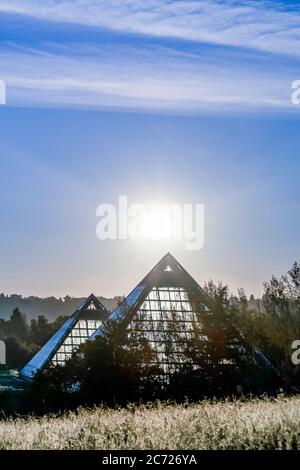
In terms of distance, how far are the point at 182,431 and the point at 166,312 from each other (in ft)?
122

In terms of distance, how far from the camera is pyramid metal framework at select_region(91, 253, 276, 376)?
39.0 metres

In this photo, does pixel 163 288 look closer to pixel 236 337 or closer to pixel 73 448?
pixel 236 337

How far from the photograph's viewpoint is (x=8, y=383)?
172 ft

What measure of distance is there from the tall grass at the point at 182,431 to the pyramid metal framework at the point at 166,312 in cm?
2444

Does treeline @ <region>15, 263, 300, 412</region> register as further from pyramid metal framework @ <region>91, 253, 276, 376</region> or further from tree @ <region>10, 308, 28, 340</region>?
tree @ <region>10, 308, 28, 340</region>

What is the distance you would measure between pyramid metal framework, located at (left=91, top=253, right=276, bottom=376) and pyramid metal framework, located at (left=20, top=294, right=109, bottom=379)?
8.45 m

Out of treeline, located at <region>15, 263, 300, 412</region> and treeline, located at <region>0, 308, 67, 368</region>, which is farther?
treeline, located at <region>0, 308, 67, 368</region>

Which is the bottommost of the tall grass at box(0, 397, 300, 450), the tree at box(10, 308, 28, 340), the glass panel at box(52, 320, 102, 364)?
the tall grass at box(0, 397, 300, 450)

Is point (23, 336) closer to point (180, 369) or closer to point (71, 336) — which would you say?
point (71, 336)

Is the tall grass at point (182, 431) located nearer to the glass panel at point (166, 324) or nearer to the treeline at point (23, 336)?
the glass panel at point (166, 324)

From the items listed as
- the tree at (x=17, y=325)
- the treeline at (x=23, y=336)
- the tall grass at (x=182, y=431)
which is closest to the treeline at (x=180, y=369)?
the tall grass at (x=182, y=431)

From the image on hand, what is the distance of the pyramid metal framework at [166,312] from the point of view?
39016mm

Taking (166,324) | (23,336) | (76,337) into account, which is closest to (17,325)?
(23,336)

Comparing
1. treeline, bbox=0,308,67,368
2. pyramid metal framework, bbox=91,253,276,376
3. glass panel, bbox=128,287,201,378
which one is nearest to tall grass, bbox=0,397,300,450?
pyramid metal framework, bbox=91,253,276,376
